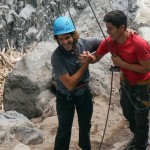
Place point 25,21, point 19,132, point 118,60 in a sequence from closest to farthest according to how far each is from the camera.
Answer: point 118,60, point 19,132, point 25,21

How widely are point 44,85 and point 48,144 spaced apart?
2129 mm

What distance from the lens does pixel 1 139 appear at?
18.1ft

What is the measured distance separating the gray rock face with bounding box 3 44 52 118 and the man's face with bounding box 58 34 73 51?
367 cm

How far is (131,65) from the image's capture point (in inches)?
165

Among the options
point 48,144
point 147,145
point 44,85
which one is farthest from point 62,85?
point 44,85

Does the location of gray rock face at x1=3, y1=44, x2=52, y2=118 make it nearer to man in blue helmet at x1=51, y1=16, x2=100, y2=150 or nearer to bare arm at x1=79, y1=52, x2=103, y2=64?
man in blue helmet at x1=51, y1=16, x2=100, y2=150

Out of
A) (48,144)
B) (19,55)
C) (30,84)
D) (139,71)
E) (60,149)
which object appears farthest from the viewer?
(19,55)

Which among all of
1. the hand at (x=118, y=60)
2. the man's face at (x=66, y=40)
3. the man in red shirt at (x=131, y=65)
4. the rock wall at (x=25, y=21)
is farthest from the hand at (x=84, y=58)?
the rock wall at (x=25, y=21)

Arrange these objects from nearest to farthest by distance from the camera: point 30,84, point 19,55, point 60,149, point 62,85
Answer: point 62,85
point 60,149
point 30,84
point 19,55

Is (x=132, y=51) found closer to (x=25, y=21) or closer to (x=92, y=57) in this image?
(x=92, y=57)

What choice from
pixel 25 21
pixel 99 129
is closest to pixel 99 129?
pixel 99 129

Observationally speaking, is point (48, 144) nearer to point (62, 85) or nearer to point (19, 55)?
point (62, 85)

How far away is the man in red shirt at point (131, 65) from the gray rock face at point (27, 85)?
3296 millimetres

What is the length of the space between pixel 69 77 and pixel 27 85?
146 inches
